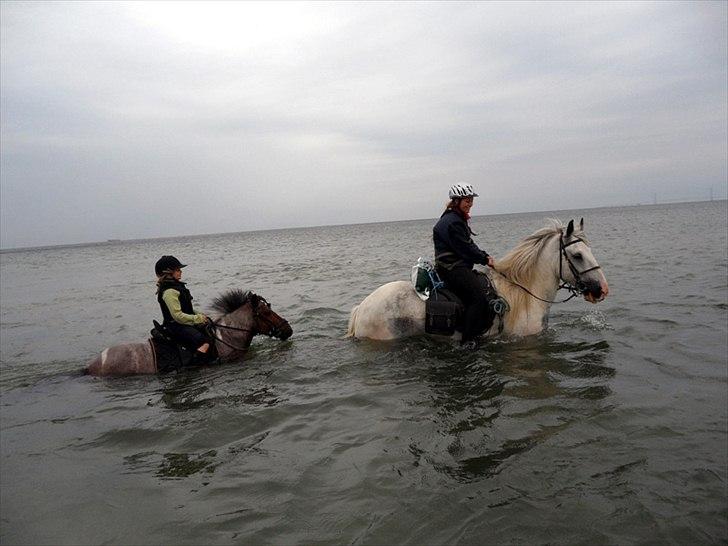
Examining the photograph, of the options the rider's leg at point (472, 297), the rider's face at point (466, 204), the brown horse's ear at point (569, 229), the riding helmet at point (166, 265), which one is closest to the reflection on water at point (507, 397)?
the rider's leg at point (472, 297)

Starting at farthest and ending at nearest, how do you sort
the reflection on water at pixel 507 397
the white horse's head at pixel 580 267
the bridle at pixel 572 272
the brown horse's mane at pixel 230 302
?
the brown horse's mane at pixel 230 302 → the bridle at pixel 572 272 → the white horse's head at pixel 580 267 → the reflection on water at pixel 507 397

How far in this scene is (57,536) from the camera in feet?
11.7

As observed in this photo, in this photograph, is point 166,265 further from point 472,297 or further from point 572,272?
point 572,272

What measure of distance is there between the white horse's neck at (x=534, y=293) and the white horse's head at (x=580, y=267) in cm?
15

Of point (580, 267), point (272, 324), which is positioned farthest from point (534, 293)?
point (272, 324)

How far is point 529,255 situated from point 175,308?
251 inches

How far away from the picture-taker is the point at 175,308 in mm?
7699

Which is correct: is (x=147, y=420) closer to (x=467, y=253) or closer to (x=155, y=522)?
(x=155, y=522)

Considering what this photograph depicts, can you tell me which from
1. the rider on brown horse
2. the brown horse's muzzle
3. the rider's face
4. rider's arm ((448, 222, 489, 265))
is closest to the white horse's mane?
rider's arm ((448, 222, 489, 265))

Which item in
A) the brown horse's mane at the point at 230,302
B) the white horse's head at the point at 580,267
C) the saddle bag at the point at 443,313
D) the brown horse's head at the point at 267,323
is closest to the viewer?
the white horse's head at the point at 580,267

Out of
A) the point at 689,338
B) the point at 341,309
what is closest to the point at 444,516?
the point at 689,338

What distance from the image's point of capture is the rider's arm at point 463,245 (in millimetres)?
7367

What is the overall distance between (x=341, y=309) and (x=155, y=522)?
9158mm

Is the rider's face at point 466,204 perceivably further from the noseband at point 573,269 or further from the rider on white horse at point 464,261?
the noseband at point 573,269
